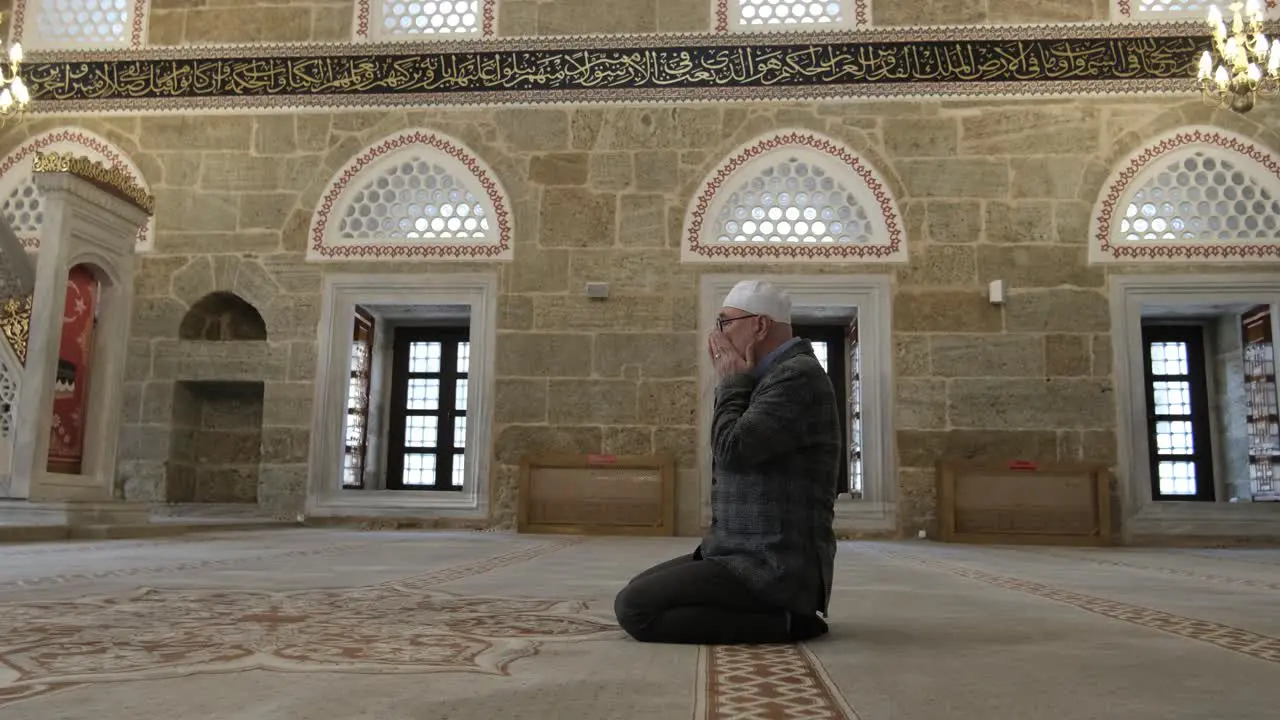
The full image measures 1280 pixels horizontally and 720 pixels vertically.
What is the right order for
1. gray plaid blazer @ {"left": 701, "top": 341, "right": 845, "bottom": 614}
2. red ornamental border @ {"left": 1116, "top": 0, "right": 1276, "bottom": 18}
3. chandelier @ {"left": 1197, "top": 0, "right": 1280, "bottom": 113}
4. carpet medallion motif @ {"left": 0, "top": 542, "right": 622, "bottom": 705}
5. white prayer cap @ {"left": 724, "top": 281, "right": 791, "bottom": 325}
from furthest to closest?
red ornamental border @ {"left": 1116, "top": 0, "right": 1276, "bottom": 18}, chandelier @ {"left": 1197, "top": 0, "right": 1280, "bottom": 113}, white prayer cap @ {"left": 724, "top": 281, "right": 791, "bottom": 325}, gray plaid blazer @ {"left": 701, "top": 341, "right": 845, "bottom": 614}, carpet medallion motif @ {"left": 0, "top": 542, "right": 622, "bottom": 705}

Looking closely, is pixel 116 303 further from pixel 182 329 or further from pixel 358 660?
pixel 358 660

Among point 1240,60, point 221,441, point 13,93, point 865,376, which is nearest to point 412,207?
point 221,441

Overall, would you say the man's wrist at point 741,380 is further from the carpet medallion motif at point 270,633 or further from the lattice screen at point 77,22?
the lattice screen at point 77,22

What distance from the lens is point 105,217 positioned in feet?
17.7

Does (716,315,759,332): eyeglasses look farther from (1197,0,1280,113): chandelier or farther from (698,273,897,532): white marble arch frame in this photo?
(1197,0,1280,113): chandelier

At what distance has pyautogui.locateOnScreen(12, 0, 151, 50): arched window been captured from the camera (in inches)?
317

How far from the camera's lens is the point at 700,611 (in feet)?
6.03

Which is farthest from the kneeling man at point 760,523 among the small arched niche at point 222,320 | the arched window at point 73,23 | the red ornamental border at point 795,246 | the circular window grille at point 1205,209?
the arched window at point 73,23

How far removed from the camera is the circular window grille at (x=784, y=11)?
7676 millimetres

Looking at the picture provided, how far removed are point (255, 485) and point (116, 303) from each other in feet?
8.45

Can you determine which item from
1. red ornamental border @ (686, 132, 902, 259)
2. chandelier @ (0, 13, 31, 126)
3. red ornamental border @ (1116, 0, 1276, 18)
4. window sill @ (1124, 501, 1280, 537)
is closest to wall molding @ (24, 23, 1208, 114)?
red ornamental border @ (1116, 0, 1276, 18)

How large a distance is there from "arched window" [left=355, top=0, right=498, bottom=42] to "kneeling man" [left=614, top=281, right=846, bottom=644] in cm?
649

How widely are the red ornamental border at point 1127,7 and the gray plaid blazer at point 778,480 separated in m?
6.71

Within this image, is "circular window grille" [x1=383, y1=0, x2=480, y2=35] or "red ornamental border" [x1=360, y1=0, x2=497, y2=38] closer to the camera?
"red ornamental border" [x1=360, y1=0, x2=497, y2=38]
